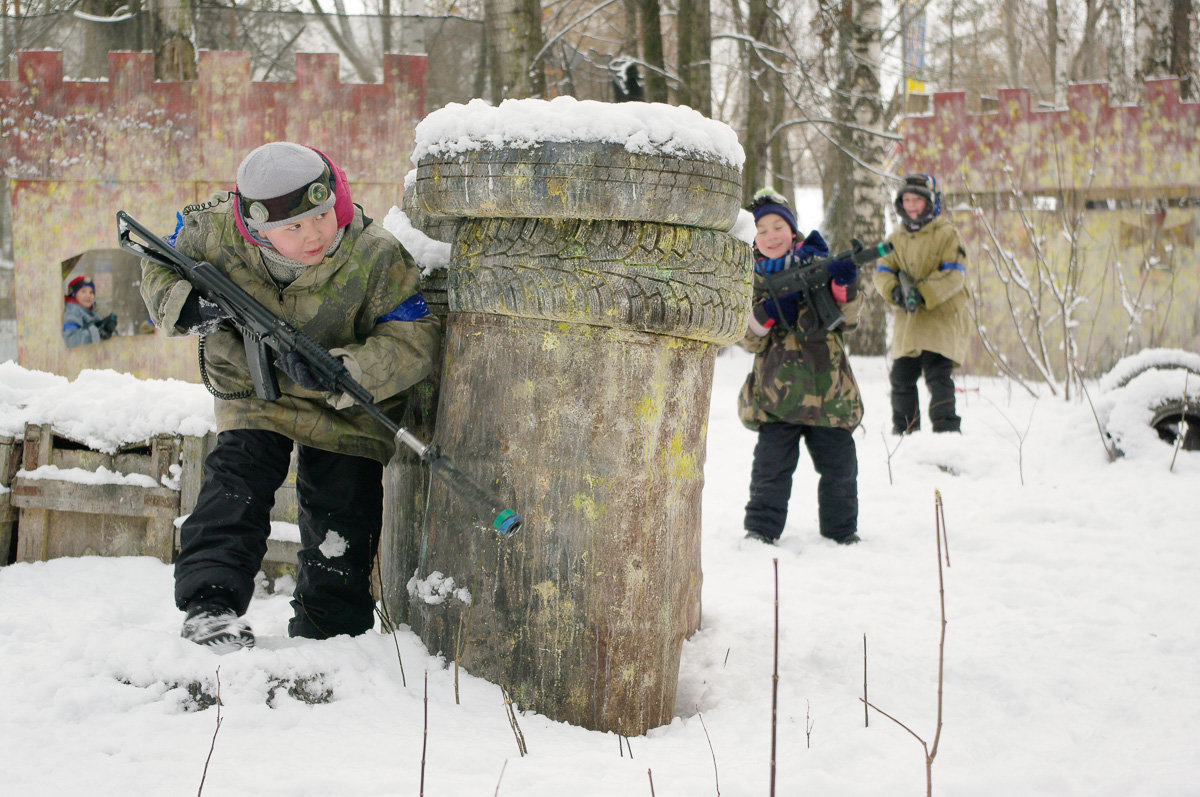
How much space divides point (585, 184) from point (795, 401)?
2063 mm

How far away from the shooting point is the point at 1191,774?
180cm

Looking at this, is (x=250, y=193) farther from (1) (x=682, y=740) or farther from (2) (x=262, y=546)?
(1) (x=682, y=740)

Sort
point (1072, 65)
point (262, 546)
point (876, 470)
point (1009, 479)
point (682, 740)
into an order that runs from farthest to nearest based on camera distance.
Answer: point (1072, 65), point (876, 470), point (1009, 479), point (262, 546), point (682, 740)

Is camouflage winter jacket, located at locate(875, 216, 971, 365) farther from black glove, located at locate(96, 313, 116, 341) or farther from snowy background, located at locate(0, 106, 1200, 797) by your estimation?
black glove, located at locate(96, 313, 116, 341)

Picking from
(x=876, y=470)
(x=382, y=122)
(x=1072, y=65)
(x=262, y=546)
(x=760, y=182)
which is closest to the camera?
(x=262, y=546)

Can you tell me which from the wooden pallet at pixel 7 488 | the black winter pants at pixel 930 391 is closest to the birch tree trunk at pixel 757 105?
the black winter pants at pixel 930 391

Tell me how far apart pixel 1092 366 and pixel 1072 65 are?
15661 millimetres

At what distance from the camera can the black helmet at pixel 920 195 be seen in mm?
5664

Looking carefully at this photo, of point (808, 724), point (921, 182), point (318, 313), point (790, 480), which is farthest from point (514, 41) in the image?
point (808, 724)

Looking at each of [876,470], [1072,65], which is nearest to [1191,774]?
[876,470]

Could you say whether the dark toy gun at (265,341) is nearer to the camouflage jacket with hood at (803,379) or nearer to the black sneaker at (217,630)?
the black sneaker at (217,630)

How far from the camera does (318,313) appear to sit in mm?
2361

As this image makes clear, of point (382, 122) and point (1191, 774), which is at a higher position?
point (382, 122)

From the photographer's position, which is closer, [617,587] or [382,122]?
[617,587]
